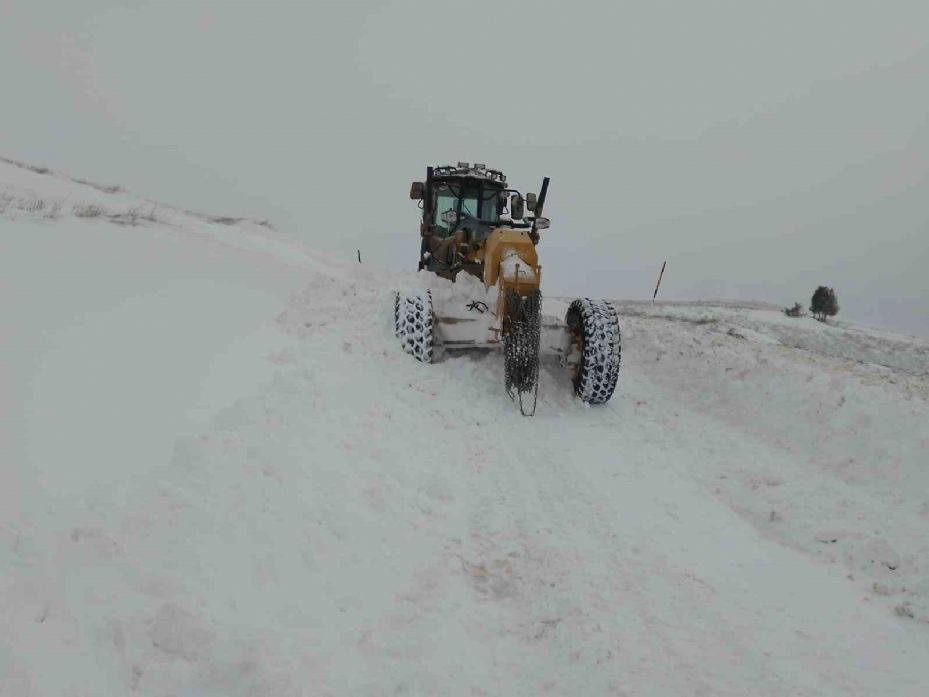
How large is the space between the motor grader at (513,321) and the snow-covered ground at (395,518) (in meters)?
0.41

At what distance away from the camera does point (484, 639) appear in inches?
132

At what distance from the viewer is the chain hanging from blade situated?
23.2 ft

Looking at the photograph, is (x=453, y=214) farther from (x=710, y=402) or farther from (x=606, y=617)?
(x=606, y=617)

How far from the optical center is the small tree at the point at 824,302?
77.0 feet

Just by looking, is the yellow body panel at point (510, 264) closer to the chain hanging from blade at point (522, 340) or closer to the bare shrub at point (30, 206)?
the chain hanging from blade at point (522, 340)

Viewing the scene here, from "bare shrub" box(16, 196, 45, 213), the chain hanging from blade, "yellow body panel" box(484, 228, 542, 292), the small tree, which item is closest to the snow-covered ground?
"bare shrub" box(16, 196, 45, 213)

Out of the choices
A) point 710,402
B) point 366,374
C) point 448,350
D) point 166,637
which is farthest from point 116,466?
point 710,402

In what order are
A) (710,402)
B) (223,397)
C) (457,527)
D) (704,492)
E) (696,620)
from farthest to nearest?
(710,402) < (704,492) < (223,397) < (457,527) < (696,620)

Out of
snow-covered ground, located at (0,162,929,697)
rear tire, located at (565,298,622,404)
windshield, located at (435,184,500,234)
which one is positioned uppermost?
windshield, located at (435,184,500,234)

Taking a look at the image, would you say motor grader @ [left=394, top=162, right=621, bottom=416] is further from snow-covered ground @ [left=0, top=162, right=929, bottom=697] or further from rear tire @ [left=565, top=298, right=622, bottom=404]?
snow-covered ground @ [left=0, top=162, right=929, bottom=697]

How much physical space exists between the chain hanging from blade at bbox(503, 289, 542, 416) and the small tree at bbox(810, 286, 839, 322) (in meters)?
20.9

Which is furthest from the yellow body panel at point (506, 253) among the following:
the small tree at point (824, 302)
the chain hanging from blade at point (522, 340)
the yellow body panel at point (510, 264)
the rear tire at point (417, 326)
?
the small tree at point (824, 302)

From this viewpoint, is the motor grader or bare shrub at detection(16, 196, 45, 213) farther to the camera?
bare shrub at detection(16, 196, 45, 213)

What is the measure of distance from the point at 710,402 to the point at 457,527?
474 cm
